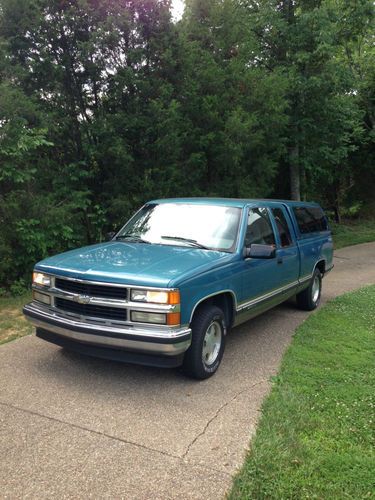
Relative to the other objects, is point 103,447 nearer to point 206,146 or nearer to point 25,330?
point 25,330

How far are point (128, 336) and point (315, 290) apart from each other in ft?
15.2

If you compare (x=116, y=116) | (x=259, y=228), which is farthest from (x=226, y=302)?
(x=116, y=116)

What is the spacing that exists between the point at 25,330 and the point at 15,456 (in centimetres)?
302

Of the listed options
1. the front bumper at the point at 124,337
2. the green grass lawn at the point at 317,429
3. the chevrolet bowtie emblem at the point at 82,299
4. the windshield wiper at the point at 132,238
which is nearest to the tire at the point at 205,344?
the front bumper at the point at 124,337

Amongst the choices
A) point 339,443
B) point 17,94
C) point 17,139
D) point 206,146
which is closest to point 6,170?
point 17,139

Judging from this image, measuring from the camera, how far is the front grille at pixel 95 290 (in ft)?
13.0

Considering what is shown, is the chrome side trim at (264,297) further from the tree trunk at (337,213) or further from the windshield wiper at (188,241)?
the tree trunk at (337,213)

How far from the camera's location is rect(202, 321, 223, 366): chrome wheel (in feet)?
14.5

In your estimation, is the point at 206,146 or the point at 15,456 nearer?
the point at 15,456

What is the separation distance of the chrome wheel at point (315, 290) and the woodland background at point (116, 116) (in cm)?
399

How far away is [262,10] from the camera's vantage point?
1474 centimetres

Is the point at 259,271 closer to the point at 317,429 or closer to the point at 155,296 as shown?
the point at 155,296

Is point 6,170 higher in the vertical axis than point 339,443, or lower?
higher

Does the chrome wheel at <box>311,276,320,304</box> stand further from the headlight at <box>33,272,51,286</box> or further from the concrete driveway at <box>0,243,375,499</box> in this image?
the headlight at <box>33,272,51,286</box>
